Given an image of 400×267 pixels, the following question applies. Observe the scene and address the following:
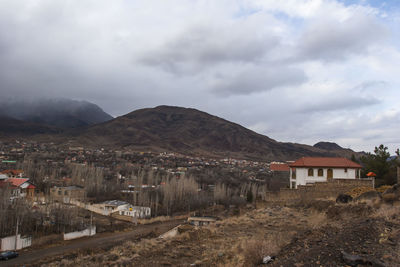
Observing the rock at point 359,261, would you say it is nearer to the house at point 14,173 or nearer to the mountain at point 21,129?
the house at point 14,173

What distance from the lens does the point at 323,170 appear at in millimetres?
24141

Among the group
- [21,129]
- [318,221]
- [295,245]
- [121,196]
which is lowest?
[121,196]

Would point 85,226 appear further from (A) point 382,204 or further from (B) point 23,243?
(A) point 382,204

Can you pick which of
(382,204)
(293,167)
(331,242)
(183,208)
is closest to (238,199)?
(183,208)

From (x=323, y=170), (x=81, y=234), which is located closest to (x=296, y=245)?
(x=323, y=170)

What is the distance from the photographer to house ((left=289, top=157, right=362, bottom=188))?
23906mm

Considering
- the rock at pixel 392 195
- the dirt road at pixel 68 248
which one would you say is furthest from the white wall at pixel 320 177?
the dirt road at pixel 68 248

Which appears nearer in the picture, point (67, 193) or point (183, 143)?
point (67, 193)

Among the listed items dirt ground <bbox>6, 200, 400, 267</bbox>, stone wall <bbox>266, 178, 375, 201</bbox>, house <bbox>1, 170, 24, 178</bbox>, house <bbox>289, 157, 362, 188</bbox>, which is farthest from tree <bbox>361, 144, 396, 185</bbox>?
house <bbox>1, 170, 24, 178</bbox>

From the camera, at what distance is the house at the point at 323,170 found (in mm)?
23906

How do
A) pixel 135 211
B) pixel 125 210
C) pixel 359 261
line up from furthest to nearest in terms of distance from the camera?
1. pixel 125 210
2. pixel 135 211
3. pixel 359 261

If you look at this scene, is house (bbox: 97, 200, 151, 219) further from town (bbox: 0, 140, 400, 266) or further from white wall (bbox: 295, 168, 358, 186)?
white wall (bbox: 295, 168, 358, 186)

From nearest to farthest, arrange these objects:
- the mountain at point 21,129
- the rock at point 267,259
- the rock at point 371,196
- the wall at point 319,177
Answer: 1. the rock at point 267,259
2. the rock at point 371,196
3. the wall at point 319,177
4. the mountain at point 21,129

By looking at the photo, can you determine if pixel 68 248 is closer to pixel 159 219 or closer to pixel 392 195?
pixel 159 219
